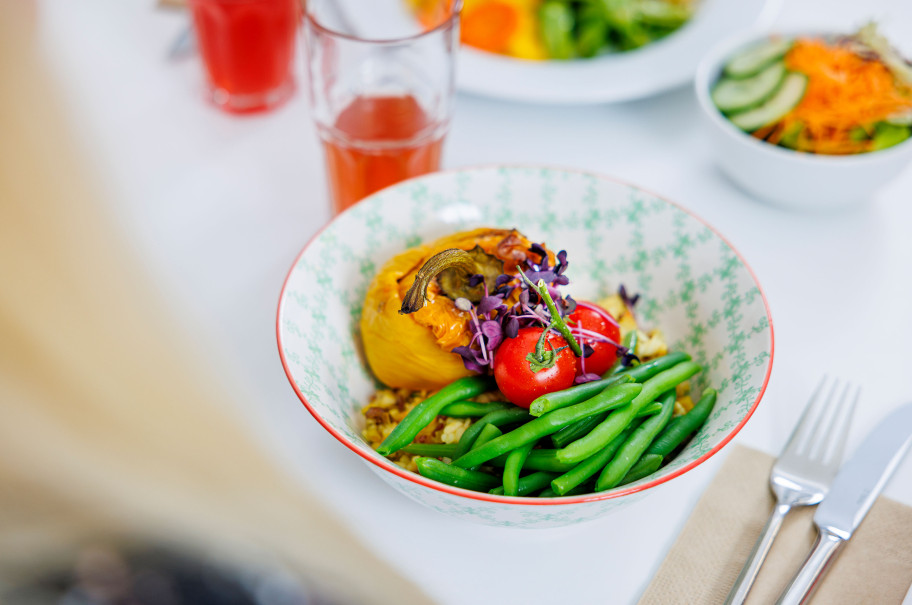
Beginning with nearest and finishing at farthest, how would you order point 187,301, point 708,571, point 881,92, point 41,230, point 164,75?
1. point 41,230
2. point 708,571
3. point 187,301
4. point 881,92
5. point 164,75

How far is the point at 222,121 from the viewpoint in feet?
4.60

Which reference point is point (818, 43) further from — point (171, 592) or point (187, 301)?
point (171, 592)

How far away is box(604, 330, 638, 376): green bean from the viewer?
0.87 meters

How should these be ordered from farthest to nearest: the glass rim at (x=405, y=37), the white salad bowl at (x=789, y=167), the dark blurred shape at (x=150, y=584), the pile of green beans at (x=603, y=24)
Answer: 1. the pile of green beans at (x=603, y=24)
2. the white salad bowl at (x=789, y=167)
3. the glass rim at (x=405, y=37)
4. the dark blurred shape at (x=150, y=584)

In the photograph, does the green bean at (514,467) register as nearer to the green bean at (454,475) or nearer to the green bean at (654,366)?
the green bean at (454,475)

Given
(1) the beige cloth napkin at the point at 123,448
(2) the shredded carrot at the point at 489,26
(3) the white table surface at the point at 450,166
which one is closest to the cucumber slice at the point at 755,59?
(3) the white table surface at the point at 450,166

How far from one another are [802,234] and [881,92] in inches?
10.6

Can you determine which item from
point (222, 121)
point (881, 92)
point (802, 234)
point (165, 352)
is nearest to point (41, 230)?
point (165, 352)

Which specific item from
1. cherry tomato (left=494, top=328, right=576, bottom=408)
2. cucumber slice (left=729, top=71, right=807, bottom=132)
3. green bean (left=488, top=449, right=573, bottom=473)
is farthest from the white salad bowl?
green bean (left=488, top=449, right=573, bottom=473)

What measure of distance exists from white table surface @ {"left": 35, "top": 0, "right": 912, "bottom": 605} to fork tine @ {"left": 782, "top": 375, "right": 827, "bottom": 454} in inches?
1.5

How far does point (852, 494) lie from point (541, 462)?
358 millimetres

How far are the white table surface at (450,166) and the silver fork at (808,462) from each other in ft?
0.14

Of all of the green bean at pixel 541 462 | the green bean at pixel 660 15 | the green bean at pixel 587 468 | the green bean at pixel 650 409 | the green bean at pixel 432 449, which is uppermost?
the green bean at pixel 660 15

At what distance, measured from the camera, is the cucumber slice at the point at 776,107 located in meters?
1.21
